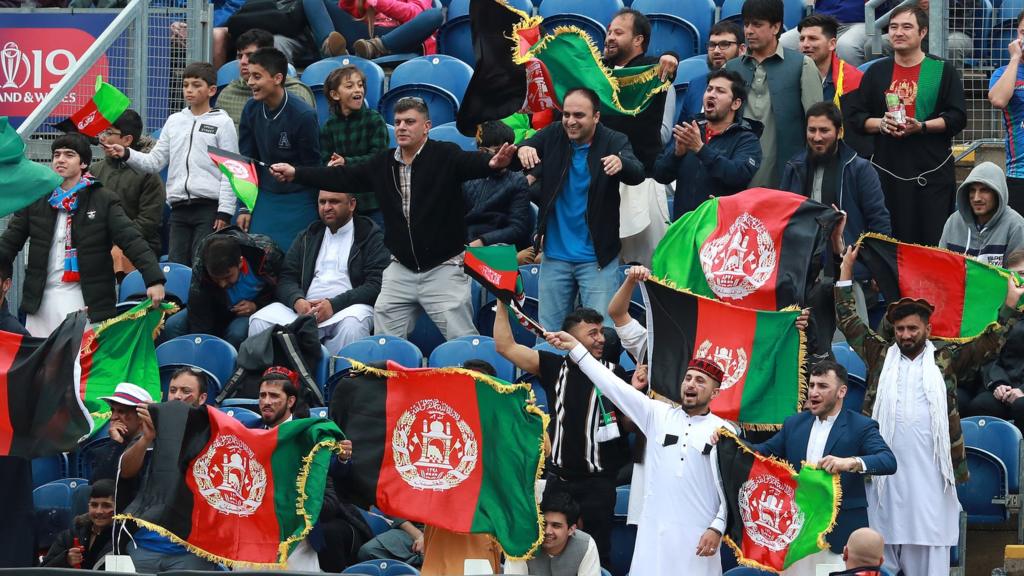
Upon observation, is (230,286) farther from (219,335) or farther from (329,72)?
(329,72)

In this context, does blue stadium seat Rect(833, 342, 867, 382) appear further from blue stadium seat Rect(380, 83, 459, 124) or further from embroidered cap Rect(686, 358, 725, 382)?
blue stadium seat Rect(380, 83, 459, 124)

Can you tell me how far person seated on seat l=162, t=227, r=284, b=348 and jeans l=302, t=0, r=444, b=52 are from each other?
147 inches

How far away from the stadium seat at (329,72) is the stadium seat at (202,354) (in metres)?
3.24

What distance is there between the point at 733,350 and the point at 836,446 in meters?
1.08

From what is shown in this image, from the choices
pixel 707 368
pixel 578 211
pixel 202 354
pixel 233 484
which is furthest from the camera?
pixel 202 354

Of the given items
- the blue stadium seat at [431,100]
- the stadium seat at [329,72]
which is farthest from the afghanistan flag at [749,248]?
the stadium seat at [329,72]

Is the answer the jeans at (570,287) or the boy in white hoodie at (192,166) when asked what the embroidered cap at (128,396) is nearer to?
the jeans at (570,287)

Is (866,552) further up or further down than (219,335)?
further down

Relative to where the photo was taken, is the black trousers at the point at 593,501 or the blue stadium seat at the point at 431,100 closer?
the black trousers at the point at 593,501

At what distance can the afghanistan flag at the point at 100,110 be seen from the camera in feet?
42.0

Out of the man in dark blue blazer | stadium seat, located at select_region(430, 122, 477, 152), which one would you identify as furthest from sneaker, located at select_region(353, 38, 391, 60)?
the man in dark blue blazer

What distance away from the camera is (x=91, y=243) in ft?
39.2

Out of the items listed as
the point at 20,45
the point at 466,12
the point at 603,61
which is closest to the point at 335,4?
the point at 466,12

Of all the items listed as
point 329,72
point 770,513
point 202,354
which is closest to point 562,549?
point 770,513
